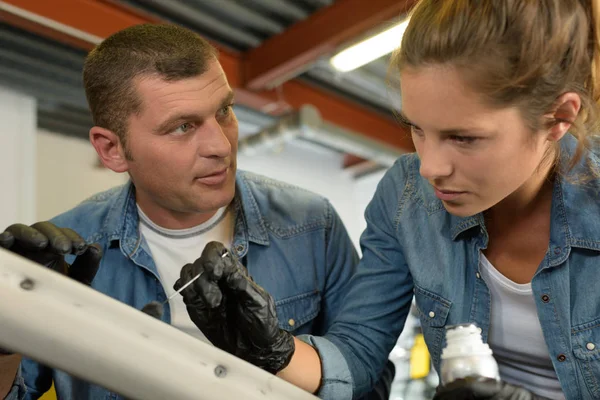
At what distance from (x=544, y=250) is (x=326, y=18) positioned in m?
2.72

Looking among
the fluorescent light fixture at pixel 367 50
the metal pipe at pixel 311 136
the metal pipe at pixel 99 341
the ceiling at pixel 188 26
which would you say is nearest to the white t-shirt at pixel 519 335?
the metal pipe at pixel 99 341

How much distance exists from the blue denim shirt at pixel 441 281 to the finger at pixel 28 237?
49 cm

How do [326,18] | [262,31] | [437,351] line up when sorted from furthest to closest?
[262,31], [326,18], [437,351]

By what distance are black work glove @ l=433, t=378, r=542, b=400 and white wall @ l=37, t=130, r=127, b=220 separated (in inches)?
170

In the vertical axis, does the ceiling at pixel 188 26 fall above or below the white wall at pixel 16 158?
above

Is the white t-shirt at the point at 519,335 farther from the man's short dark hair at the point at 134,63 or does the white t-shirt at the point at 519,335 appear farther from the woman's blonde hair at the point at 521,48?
the man's short dark hair at the point at 134,63

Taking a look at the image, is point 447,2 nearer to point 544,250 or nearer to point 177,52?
point 544,250

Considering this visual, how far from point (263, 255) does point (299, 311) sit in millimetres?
153

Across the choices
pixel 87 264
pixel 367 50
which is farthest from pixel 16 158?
pixel 87 264

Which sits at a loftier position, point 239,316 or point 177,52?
point 177,52

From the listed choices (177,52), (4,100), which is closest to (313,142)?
(4,100)

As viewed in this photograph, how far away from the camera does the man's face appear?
4.29 ft

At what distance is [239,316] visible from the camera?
2.99 ft

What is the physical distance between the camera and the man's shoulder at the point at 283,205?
4.83 feet
